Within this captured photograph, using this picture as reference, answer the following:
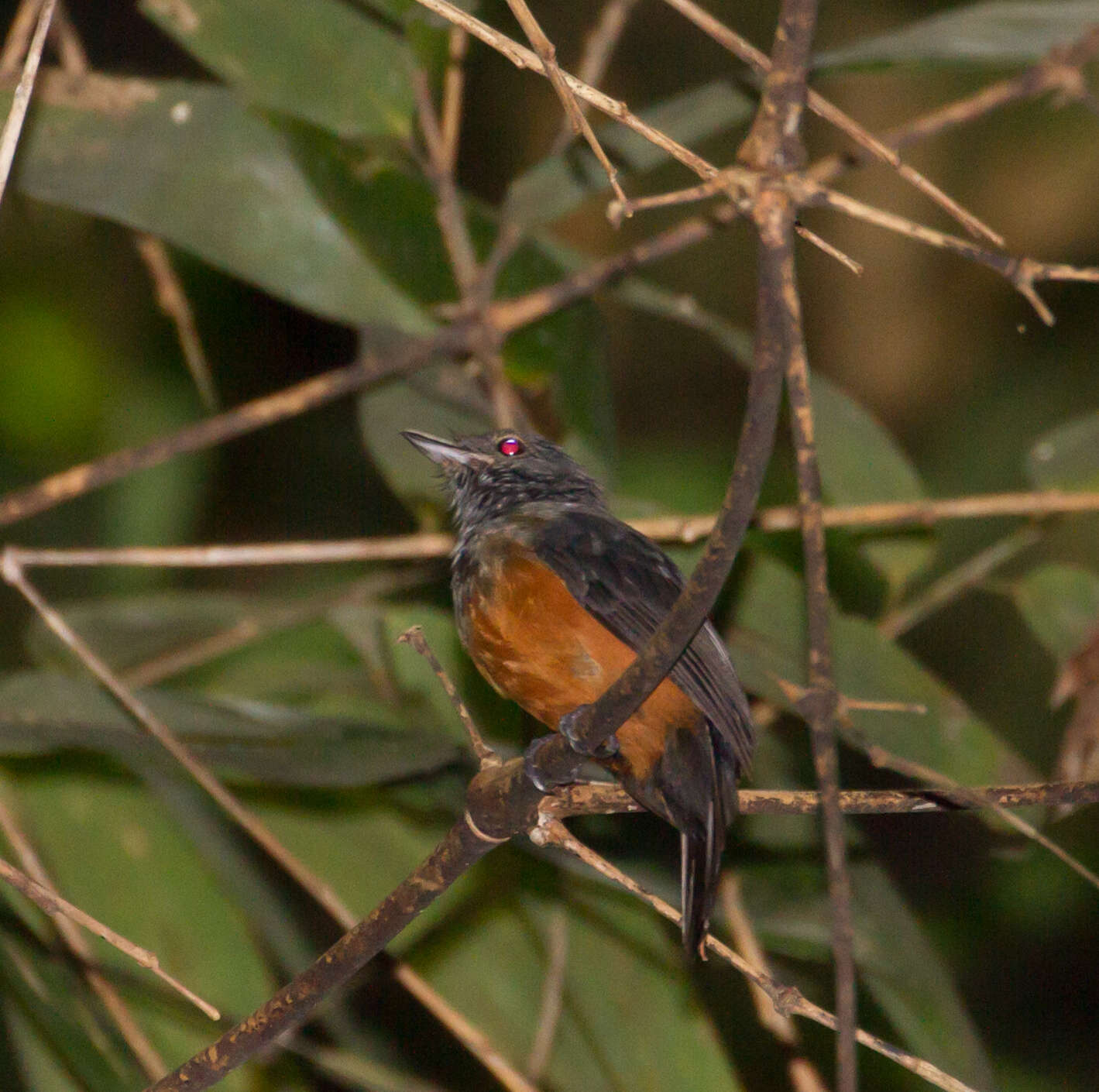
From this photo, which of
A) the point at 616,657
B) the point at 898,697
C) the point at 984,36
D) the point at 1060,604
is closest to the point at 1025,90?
the point at 984,36

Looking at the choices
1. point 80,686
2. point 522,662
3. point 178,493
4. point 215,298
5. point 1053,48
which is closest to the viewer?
point 522,662

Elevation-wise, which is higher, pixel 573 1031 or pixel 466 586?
pixel 466 586

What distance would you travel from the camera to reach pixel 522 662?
302 cm

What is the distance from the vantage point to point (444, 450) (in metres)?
3.84

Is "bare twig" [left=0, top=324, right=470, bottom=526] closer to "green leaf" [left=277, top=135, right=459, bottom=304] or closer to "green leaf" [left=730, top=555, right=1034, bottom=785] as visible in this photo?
"green leaf" [left=277, top=135, right=459, bottom=304]

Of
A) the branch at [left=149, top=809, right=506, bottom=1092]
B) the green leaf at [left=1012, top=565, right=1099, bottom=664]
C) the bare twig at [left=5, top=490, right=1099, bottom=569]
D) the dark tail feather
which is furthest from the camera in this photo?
the green leaf at [left=1012, top=565, right=1099, bottom=664]

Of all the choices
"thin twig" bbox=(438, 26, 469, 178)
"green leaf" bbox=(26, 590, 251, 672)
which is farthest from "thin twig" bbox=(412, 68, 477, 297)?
"green leaf" bbox=(26, 590, 251, 672)

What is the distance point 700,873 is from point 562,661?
0.51m

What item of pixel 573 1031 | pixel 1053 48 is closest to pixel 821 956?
pixel 573 1031

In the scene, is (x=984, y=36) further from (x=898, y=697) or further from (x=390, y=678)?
(x=390, y=678)

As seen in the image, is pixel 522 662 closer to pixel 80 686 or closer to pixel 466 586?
pixel 466 586

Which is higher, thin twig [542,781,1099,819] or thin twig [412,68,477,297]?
thin twig [412,68,477,297]

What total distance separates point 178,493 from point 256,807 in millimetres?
1921

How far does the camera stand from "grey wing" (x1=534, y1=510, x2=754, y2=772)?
2.94m
